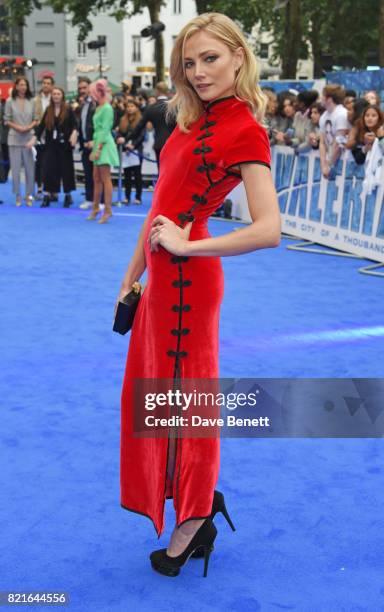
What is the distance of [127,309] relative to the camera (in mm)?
3105

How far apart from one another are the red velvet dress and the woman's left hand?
5 centimetres

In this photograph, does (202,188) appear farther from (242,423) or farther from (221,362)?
(221,362)

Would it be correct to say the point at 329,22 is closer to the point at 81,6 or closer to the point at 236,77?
the point at 81,6

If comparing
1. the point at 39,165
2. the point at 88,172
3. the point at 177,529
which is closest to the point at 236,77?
the point at 177,529

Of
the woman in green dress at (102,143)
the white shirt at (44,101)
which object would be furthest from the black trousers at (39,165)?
the woman in green dress at (102,143)

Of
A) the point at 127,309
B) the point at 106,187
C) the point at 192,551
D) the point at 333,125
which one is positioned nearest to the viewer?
the point at 127,309

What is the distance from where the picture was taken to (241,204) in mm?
13781

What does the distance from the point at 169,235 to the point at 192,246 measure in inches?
3.8

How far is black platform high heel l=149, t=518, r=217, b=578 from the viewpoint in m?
3.21

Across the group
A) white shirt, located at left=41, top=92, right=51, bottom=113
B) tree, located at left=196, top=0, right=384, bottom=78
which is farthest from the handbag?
tree, located at left=196, top=0, right=384, bottom=78

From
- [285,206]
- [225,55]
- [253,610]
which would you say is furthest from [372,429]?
[285,206]

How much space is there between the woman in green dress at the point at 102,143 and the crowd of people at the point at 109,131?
0.01 m

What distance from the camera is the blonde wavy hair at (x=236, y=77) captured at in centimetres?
270

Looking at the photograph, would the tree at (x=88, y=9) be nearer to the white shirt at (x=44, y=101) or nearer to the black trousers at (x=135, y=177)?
the white shirt at (x=44, y=101)
